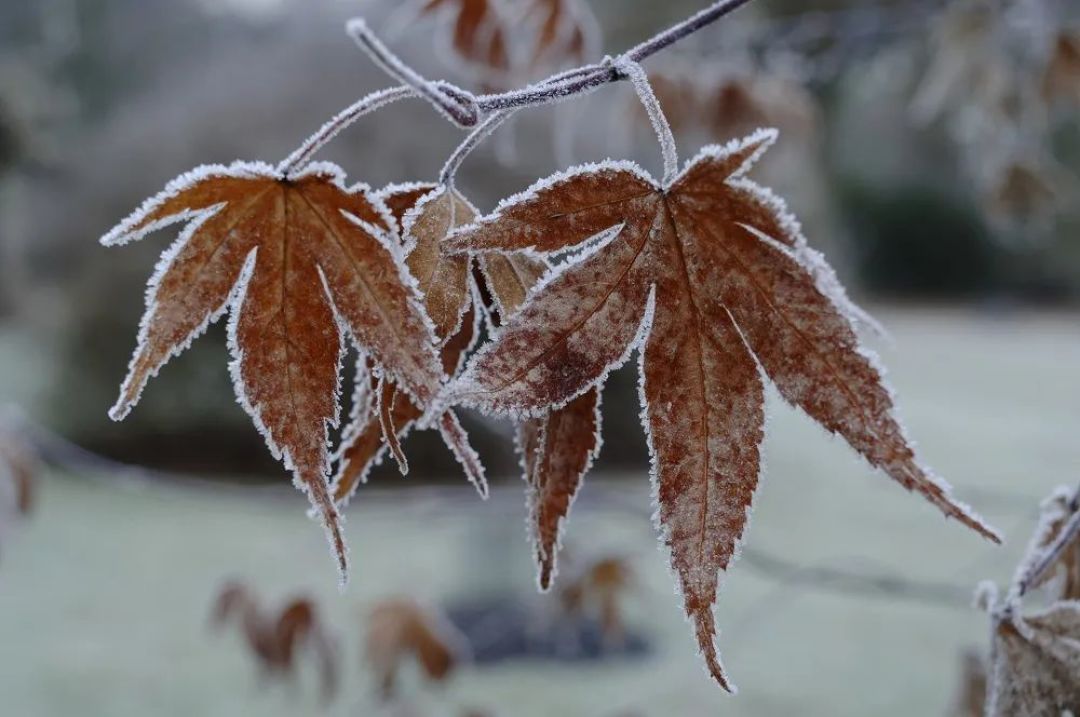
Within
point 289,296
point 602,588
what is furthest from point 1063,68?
point 289,296

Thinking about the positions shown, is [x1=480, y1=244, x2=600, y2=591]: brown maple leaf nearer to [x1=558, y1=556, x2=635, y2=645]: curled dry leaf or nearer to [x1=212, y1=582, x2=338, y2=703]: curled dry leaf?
[x1=212, y1=582, x2=338, y2=703]: curled dry leaf

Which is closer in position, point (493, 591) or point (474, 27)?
point (474, 27)

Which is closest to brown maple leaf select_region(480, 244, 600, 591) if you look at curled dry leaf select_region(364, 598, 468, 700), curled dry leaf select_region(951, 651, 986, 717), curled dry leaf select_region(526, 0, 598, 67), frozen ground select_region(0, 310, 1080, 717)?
curled dry leaf select_region(951, 651, 986, 717)

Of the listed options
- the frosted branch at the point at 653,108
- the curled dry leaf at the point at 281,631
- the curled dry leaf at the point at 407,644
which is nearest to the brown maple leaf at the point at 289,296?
the frosted branch at the point at 653,108

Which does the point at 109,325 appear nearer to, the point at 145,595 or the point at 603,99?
the point at 145,595

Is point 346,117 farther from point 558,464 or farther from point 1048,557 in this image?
point 1048,557

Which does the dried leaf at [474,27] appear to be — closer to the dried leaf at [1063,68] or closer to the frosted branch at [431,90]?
the frosted branch at [431,90]
